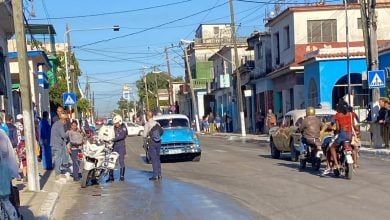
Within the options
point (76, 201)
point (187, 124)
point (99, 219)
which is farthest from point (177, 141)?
point (99, 219)

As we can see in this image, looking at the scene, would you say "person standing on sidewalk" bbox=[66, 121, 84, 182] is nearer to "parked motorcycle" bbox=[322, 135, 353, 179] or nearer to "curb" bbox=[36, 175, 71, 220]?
"curb" bbox=[36, 175, 71, 220]

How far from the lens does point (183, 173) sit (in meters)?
18.5

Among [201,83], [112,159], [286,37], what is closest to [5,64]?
[112,159]

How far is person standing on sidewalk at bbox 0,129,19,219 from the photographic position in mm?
8352

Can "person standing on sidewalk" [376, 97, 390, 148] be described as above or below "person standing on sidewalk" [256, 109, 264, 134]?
above

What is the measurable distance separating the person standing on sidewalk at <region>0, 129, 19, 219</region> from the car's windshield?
14460 millimetres

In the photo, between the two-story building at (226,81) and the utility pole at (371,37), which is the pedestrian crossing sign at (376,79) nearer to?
the utility pole at (371,37)

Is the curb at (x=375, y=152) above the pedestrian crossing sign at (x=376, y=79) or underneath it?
underneath

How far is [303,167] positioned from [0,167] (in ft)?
35.9

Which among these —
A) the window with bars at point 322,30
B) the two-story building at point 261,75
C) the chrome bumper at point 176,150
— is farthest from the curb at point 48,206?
the two-story building at point 261,75

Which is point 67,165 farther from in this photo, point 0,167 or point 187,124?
point 0,167

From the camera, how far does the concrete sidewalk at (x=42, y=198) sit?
11.0m

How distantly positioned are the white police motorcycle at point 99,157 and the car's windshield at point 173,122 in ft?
21.4

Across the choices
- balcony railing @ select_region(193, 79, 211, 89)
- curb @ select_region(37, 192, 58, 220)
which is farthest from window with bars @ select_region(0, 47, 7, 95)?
balcony railing @ select_region(193, 79, 211, 89)
